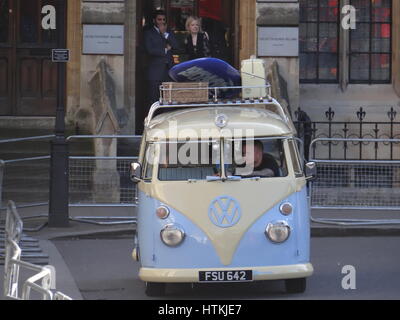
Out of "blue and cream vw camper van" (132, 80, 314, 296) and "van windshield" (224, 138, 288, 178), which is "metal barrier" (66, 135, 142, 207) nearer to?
"blue and cream vw camper van" (132, 80, 314, 296)

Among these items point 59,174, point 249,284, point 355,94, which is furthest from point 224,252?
point 355,94

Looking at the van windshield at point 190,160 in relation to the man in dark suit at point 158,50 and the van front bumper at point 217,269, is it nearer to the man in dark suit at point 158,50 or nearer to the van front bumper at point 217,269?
the van front bumper at point 217,269

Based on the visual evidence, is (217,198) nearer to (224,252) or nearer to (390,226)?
(224,252)

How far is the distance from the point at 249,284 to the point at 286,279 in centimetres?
111

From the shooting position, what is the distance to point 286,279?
11.6 meters

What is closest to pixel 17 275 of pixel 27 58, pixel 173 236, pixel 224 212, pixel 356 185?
pixel 173 236

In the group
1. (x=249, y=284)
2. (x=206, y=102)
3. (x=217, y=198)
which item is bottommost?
(x=249, y=284)

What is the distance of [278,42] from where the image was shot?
19.9 meters

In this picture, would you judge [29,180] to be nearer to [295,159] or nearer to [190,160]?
[190,160]

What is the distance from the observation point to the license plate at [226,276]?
37.2ft

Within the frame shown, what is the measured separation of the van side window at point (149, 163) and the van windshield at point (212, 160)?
4.0 inches

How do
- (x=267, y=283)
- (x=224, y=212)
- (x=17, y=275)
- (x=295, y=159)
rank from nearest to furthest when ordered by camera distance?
(x=17, y=275) < (x=224, y=212) < (x=295, y=159) < (x=267, y=283)

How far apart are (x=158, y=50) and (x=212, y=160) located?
8146mm
